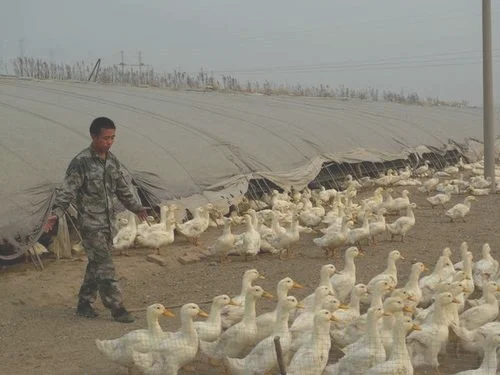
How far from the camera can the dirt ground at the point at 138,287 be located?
6488 millimetres

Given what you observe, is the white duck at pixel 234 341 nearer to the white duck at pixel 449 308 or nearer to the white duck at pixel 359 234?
the white duck at pixel 449 308

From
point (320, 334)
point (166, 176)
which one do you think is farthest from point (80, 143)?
point (320, 334)

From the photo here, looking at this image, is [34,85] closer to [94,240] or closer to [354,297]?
[94,240]

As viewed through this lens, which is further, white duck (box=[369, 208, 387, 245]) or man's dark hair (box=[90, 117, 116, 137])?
white duck (box=[369, 208, 387, 245])

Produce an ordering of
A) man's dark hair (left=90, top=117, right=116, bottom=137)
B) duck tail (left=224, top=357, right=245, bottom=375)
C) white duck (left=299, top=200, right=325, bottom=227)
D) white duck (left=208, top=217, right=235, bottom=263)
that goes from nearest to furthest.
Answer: duck tail (left=224, top=357, right=245, bottom=375), man's dark hair (left=90, top=117, right=116, bottom=137), white duck (left=208, top=217, right=235, bottom=263), white duck (left=299, top=200, right=325, bottom=227)

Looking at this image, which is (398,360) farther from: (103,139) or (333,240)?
(333,240)

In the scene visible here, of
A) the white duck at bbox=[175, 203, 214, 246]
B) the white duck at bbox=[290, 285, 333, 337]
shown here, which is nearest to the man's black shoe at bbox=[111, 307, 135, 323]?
the white duck at bbox=[290, 285, 333, 337]

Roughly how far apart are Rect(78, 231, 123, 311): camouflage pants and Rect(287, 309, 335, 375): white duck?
2626 millimetres

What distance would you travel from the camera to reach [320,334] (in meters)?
5.47

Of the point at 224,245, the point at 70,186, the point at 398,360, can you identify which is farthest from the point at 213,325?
the point at 224,245

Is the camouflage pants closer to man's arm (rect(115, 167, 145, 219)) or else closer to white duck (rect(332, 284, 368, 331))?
man's arm (rect(115, 167, 145, 219))

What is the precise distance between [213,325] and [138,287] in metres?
3.44

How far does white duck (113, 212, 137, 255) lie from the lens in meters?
11.0

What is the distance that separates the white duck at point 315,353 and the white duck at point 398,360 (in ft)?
1.27
